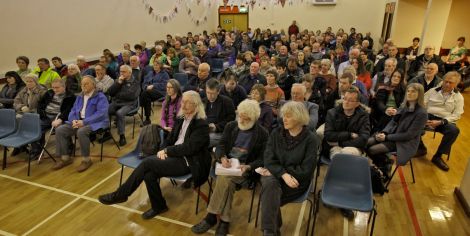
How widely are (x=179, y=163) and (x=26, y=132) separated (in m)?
2.52

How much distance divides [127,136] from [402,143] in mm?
4106

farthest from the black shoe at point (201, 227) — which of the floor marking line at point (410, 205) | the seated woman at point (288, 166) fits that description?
the floor marking line at point (410, 205)

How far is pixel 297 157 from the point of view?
2580mm

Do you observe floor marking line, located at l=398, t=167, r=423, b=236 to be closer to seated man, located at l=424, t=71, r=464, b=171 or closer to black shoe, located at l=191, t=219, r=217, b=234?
seated man, located at l=424, t=71, r=464, b=171

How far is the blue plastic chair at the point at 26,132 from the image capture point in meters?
3.87

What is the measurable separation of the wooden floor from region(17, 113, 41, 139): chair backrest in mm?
480

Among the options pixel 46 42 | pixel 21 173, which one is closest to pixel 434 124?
pixel 21 173

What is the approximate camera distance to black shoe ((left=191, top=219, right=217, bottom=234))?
2814mm

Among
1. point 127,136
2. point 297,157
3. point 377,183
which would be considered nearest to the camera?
point 297,157

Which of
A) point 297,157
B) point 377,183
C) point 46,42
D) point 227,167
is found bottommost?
point 377,183

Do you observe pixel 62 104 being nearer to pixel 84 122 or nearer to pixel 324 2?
pixel 84 122

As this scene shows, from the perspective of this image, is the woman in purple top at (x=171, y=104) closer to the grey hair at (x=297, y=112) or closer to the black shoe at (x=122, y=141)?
the black shoe at (x=122, y=141)

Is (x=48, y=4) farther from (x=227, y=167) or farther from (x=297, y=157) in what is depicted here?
(x=297, y=157)

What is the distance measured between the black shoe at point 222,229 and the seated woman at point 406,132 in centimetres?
187
